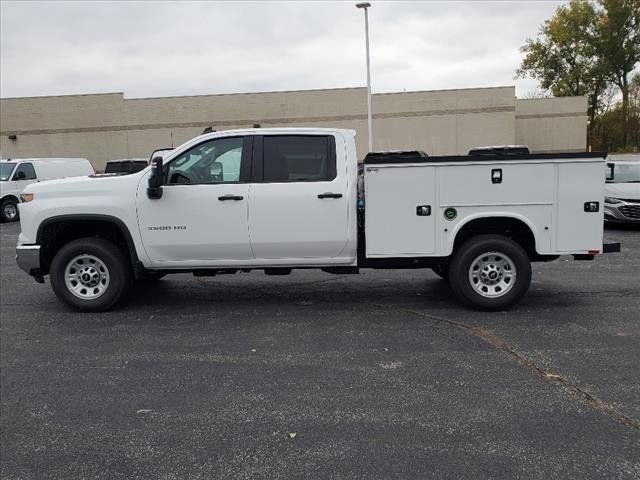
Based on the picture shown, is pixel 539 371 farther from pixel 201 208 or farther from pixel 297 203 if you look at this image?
pixel 201 208

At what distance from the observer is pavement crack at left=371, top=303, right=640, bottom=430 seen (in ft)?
12.7

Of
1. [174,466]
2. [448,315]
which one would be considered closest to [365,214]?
[448,315]

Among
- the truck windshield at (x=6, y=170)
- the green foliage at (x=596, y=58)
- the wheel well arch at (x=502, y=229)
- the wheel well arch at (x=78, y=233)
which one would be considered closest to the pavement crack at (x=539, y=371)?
the wheel well arch at (x=502, y=229)

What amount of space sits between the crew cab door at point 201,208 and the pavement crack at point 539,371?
2114 millimetres

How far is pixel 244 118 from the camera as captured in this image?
1433 inches

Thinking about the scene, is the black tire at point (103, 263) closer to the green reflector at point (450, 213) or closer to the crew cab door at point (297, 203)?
the crew cab door at point (297, 203)

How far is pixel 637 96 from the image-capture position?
153 feet

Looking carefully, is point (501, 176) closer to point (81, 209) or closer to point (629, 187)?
point (81, 209)

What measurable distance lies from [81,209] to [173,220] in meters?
1.01

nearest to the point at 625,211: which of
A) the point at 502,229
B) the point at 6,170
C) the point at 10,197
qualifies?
the point at 502,229

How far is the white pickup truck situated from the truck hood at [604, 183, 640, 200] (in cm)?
794

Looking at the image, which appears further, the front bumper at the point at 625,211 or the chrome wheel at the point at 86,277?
the front bumper at the point at 625,211

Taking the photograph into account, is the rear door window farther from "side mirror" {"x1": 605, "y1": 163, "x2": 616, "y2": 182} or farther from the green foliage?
the green foliage

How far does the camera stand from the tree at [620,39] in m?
46.0
